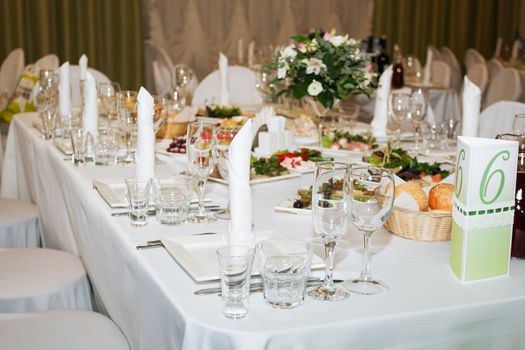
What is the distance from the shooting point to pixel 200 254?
1.53 m

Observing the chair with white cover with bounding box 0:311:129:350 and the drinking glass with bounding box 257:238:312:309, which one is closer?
the drinking glass with bounding box 257:238:312:309

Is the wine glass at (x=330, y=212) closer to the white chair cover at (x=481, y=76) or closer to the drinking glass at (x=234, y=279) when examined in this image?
the drinking glass at (x=234, y=279)

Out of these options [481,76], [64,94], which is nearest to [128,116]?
[64,94]

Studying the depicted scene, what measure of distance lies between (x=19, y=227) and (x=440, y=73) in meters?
4.29

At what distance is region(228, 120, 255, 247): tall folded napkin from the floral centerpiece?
1.34 meters

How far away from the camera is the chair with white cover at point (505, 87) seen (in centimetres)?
547

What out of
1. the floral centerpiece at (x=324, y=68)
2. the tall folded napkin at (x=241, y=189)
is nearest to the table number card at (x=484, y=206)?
the tall folded napkin at (x=241, y=189)

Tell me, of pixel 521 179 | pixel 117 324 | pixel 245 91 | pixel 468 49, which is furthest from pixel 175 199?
pixel 468 49

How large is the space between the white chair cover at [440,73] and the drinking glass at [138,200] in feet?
15.2

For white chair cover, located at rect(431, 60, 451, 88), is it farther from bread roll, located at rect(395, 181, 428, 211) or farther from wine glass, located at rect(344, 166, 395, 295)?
wine glass, located at rect(344, 166, 395, 295)

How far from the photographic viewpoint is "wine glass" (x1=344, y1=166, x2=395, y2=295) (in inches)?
53.9

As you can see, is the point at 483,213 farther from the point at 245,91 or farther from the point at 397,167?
the point at 245,91

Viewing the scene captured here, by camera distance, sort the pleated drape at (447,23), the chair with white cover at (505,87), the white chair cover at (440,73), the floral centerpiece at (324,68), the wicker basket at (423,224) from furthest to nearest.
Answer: the pleated drape at (447,23) < the white chair cover at (440,73) < the chair with white cover at (505,87) < the floral centerpiece at (324,68) < the wicker basket at (423,224)

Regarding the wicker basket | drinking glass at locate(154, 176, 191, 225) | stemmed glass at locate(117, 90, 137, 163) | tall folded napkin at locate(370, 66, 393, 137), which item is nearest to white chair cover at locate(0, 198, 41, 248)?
stemmed glass at locate(117, 90, 137, 163)
